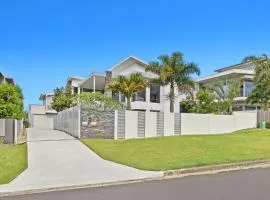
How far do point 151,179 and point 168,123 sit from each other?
18213mm

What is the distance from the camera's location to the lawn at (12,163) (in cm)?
1393

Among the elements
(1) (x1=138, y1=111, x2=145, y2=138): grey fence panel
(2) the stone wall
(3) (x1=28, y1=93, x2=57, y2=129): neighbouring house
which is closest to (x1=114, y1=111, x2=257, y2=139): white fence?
(1) (x1=138, y1=111, x2=145, y2=138): grey fence panel

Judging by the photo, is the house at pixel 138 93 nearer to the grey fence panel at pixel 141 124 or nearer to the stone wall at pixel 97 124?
the grey fence panel at pixel 141 124

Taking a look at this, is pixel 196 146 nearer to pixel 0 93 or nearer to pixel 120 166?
pixel 120 166

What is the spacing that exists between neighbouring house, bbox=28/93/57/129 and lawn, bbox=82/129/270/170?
4127 cm

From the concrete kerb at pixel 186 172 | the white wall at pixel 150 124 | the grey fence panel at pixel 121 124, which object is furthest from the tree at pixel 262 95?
the concrete kerb at pixel 186 172

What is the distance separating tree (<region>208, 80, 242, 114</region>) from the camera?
155 feet

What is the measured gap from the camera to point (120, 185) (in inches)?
508

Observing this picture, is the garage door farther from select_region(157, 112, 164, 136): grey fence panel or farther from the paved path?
the paved path

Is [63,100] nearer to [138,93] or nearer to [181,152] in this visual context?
[138,93]

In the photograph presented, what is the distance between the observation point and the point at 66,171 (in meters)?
15.2

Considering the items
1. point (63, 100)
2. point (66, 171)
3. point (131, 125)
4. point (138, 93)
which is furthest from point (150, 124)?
point (63, 100)

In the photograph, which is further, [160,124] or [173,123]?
[173,123]

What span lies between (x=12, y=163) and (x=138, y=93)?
34057 millimetres
